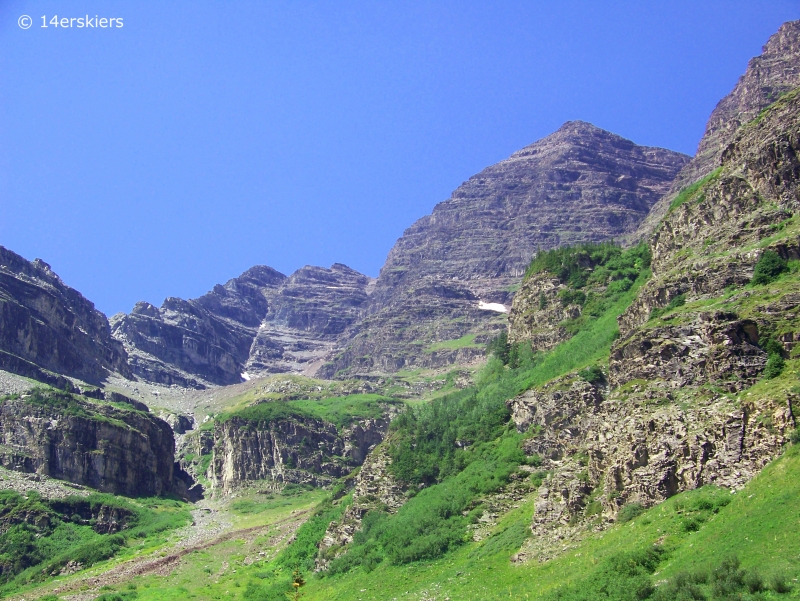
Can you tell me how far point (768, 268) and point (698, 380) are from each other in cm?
1699

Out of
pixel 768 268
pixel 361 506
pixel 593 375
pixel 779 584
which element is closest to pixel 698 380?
pixel 768 268

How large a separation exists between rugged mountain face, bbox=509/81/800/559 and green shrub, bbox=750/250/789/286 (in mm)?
172

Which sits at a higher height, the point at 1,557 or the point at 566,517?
the point at 566,517

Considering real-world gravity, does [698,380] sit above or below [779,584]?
above

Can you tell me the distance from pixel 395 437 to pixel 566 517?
5196 centimetres

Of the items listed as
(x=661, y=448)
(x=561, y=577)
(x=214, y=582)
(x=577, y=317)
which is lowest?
(x=214, y=582)

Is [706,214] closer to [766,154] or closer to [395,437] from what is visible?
[766,154]

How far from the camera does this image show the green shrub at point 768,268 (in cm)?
6825

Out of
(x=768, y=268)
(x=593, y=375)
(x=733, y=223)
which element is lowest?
(x=593, y=375)

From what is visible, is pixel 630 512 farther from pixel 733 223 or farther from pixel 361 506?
pixel 361 506

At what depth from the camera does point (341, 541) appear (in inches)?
3632

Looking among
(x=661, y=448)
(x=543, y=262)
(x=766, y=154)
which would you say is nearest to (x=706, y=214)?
(x=766, y=154)

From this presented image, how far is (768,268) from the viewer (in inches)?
2707

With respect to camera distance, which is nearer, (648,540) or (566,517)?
(648,540)
